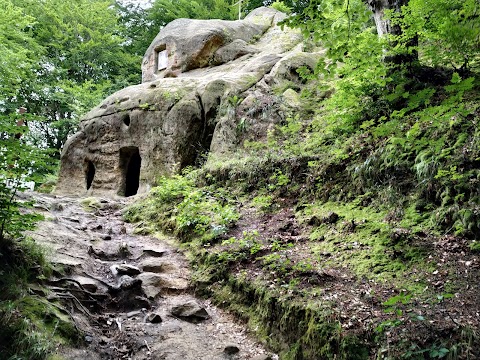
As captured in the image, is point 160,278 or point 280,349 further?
point 160,278

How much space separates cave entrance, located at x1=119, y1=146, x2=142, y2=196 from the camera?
13977mm

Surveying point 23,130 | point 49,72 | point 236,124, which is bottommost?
point 23,130

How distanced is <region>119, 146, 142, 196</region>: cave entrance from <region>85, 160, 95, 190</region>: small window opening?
5.05 feet

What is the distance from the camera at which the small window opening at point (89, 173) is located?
14.7 m

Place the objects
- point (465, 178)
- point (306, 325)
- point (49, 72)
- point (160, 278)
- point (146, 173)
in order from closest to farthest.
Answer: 1. point (306, 325)
2. point (465, 178)
3. point (160, 278)
4. point (146, 173)
5. point (49, 72)

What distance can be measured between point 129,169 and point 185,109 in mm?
4583

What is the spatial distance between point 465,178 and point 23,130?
5.92 meters

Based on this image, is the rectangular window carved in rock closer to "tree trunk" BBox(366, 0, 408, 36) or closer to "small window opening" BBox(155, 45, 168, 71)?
"small window opening" BBox(155, 45, 168, 71)

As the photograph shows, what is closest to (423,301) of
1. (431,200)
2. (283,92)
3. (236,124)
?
(431,200)

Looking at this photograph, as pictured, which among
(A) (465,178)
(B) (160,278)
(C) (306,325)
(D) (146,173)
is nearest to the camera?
(C) (306,325)

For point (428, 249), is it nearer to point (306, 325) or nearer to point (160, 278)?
point (306, 325)

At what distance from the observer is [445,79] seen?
6.97 m

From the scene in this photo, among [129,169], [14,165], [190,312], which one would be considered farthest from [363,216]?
[129,169]

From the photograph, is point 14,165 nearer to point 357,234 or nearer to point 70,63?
point 357,234
